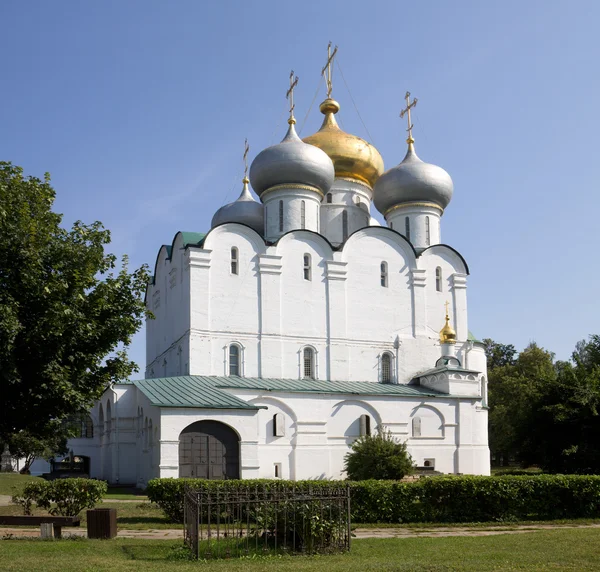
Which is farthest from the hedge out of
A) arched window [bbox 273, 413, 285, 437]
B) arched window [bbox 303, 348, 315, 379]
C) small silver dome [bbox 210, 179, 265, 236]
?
small silver dome [bbox 210, 179, 265, 236]

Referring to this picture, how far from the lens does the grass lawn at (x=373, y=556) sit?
9586 mm

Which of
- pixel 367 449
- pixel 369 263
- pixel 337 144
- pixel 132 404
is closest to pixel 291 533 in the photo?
Answer: pixel 367 449

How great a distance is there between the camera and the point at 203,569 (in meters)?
9.49

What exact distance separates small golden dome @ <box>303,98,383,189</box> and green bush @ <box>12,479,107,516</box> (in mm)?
21261

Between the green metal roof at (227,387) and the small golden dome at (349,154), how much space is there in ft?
34.4

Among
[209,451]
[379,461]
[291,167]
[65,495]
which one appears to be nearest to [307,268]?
[291,167]

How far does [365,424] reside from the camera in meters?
26.9

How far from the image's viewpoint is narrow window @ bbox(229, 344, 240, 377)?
89.3 ft

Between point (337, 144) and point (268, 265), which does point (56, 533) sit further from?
point (337, 144)

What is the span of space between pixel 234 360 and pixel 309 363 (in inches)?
114

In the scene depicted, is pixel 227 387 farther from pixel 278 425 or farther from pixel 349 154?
pixel 349 154

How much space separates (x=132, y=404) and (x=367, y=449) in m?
9.03

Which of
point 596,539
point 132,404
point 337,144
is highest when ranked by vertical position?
point 337,144

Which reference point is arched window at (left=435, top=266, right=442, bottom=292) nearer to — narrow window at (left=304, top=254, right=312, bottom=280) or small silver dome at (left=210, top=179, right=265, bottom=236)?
narrow window at (left=304, top=254, right=312, bottom=280)
